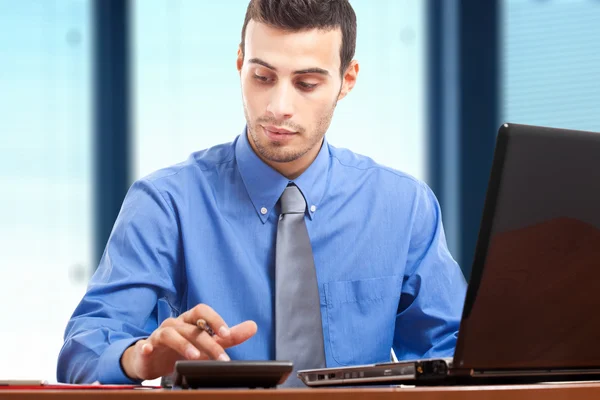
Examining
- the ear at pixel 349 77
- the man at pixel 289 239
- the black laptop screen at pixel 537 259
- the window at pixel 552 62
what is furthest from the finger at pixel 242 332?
the window at pixel 552 62

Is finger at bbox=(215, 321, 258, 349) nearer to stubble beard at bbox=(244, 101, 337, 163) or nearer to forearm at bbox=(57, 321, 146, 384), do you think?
forearm at bbox=(57, 321, 146, 384)

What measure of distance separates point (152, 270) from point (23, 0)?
179cm

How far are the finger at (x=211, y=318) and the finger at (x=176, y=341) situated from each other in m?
0.02

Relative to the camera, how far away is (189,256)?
1.50 m

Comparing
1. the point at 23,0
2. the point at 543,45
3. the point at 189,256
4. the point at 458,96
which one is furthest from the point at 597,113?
the point at 23,0

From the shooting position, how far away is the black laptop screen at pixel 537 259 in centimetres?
78

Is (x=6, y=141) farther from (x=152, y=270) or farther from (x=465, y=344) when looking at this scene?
(x=465, y=344)

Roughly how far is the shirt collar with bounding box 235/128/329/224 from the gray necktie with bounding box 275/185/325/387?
0.08m

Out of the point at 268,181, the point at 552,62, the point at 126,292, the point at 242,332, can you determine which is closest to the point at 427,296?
the point at 268,181

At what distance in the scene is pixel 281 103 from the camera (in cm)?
149

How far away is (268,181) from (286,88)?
8.0 inches

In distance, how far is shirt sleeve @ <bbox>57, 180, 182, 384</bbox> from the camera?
3.93 ft

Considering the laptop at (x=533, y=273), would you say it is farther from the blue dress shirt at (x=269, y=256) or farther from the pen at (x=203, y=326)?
the blue dress shirt at (x=269, y=256)

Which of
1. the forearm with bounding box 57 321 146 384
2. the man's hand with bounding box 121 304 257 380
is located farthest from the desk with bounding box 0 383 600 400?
the forearm with bounding box 57 321 146 384
